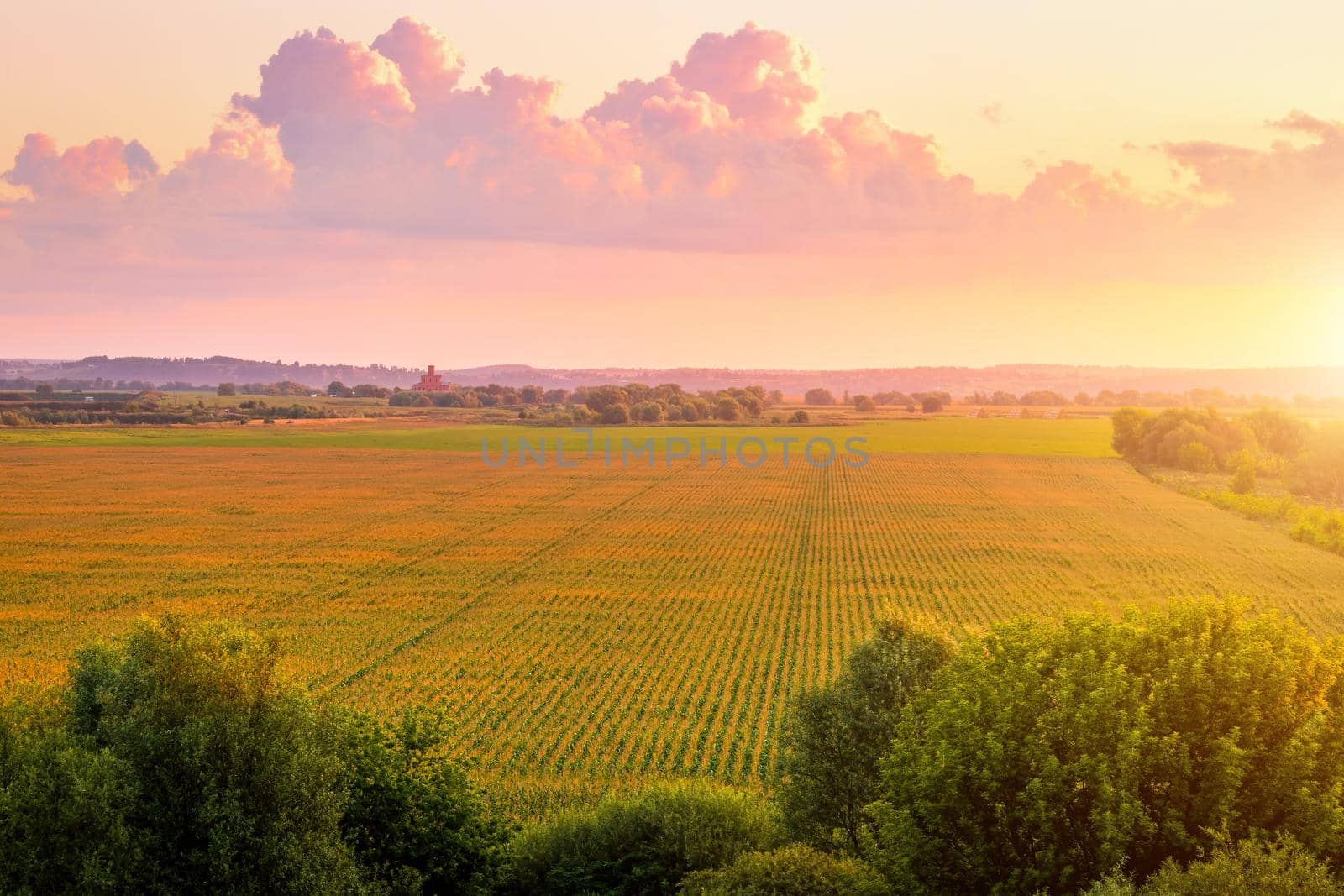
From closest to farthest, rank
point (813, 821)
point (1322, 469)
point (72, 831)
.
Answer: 1. point (72, 831)
2. point (813, 821)
3. point (1322, 469)

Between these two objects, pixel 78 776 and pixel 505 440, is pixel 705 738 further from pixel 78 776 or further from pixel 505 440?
pixel 505 440

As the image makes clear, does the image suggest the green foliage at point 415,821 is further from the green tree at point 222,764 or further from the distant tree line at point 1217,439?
the distant tree line at point 1217,439

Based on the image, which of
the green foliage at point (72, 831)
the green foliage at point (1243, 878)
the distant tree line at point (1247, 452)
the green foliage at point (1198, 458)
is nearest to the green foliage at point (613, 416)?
the distant tree line at point (1247, 452)

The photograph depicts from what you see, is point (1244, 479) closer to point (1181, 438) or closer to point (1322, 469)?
point (1322, 469)

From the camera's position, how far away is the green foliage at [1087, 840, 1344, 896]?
1373 cm

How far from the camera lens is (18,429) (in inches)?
5448

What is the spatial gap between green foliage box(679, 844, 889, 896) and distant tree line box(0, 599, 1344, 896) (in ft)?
0.16

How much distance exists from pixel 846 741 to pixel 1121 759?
22.6 feet

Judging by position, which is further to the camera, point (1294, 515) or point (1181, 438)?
point (1181, 438)

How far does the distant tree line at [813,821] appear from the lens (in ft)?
54.4

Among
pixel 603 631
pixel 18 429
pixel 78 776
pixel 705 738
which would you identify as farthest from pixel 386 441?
pixel 78 776

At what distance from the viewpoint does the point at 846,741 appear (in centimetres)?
2256

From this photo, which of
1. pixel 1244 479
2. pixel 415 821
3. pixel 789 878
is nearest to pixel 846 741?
pixel 789 878

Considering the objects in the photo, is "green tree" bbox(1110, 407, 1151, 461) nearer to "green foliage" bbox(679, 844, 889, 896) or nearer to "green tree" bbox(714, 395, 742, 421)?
"green tree" bbox(714, 395, 742, 421)
